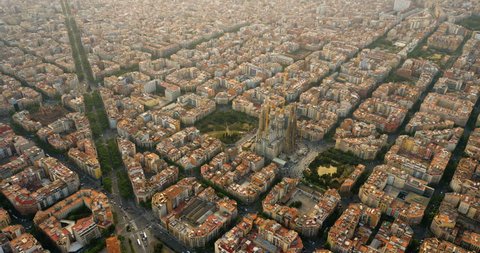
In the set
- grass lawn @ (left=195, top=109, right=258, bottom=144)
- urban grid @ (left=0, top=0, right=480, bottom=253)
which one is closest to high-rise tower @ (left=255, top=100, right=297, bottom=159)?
urban grid @ (left=0, top=0, right=480, bottom=253)

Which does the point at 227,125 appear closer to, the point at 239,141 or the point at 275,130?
the point at 239,141

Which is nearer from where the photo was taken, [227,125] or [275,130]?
[275,130]

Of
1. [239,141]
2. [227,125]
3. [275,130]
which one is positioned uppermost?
[275,130]

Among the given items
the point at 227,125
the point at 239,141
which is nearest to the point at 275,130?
the point at 239,141

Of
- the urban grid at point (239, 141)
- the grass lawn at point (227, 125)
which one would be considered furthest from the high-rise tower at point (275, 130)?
the grass lawn at point (227, 125)

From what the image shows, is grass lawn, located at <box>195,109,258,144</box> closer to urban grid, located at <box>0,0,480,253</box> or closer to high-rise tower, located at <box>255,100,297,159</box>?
urban grid, located at <box>0,0,480,253</box>

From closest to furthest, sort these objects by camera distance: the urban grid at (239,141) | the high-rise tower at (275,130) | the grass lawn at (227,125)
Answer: the urban grid at (239,141) → the high-rise tower at (275,130) → the grass lawn at (227,125)

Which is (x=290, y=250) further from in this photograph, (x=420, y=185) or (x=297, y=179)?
(x=420, y=185)

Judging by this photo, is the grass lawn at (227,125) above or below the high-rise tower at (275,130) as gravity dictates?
below

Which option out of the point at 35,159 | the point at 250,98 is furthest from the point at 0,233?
the point at 250,98

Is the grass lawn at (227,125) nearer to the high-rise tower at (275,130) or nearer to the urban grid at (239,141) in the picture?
the urban grid at (239,141)

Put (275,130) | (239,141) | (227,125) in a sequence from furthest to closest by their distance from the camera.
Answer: (227,125) < (239,141) < (275,130)
